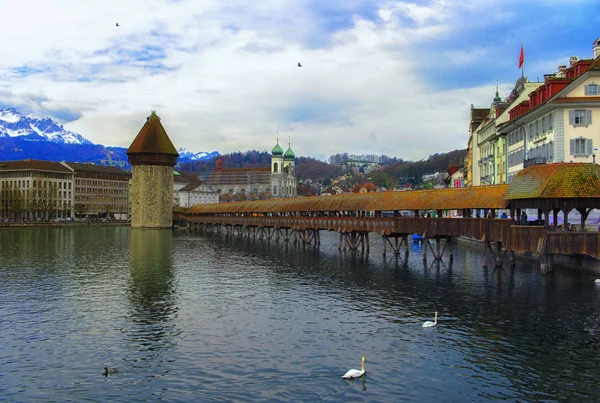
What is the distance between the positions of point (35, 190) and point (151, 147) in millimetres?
34527

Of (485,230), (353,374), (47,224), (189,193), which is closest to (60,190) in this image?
(47,224)

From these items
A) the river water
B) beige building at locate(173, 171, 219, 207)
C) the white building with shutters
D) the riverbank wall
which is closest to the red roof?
the riverbank wall

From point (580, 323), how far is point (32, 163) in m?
129

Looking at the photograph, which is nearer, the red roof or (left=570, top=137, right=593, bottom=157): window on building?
(left=570, top=137, right=593, bottom=157): window on building

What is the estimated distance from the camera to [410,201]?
140ft

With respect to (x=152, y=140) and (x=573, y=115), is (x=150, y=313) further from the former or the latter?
(x=152, y=140)

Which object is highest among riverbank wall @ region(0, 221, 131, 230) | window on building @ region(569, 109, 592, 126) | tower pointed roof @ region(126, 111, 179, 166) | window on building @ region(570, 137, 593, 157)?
tower pointed roof @ region(126, 111, 179, 166)

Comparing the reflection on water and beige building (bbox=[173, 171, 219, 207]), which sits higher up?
beige building (bbox=[173, 171, 219, 207])

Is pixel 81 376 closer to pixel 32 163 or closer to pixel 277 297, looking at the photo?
pixel 277 297

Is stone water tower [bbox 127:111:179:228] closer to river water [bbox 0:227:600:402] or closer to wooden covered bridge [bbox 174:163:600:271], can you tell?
wooden covered bridge [bbox 174:163:600:271]

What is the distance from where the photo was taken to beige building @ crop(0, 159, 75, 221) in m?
122

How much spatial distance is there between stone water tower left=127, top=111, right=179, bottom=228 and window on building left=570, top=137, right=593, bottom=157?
80.4 metres

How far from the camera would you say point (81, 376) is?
50.0 ft

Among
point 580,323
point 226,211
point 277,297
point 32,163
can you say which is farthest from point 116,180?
point 580,323
